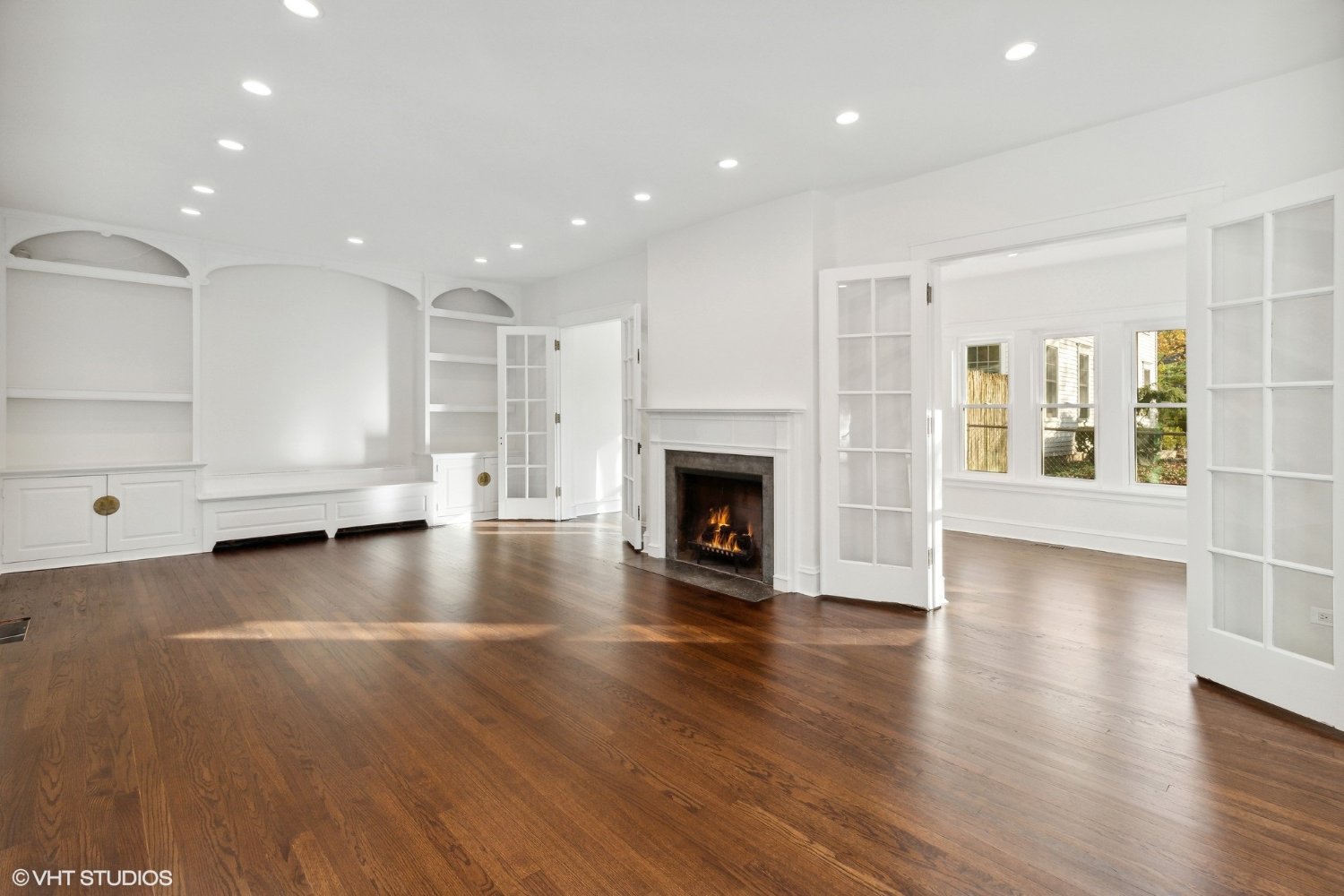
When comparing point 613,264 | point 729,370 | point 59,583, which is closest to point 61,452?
point 59,583

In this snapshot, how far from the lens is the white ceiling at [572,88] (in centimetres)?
263

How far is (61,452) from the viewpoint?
18.4 ft

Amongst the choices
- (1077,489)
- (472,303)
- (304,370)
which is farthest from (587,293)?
(1077,489)

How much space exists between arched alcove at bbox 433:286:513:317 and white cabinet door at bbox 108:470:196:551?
10.9 ft

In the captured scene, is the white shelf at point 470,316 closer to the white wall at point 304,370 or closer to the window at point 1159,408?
the white wall at point 304,370

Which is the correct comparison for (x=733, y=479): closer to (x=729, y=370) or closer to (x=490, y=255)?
(x=729, y=370)

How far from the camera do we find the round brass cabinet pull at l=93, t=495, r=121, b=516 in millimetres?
5344

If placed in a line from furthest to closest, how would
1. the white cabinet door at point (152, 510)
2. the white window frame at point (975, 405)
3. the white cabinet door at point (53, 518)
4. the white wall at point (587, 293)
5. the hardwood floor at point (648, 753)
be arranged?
the white window frame at point (975, 405)
the white wall at point (587, 293)
the white cabinet door at point (152, 510)
the white cabinet door at point (53, 518)
the hardwood floor at point (648, 753)

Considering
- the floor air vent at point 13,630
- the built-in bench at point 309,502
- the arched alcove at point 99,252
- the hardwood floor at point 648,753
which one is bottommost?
the hardwood floor at point 648,753

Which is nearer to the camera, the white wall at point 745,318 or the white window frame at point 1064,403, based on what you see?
the white wall at point 745,318

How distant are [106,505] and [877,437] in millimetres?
6302

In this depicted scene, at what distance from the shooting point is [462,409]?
25.7ft

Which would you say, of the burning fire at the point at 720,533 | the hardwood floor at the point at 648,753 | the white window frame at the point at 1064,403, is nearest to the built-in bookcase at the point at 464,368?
the burning fire at the point at 720,533

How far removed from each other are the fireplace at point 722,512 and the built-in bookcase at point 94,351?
4685 millimetres
